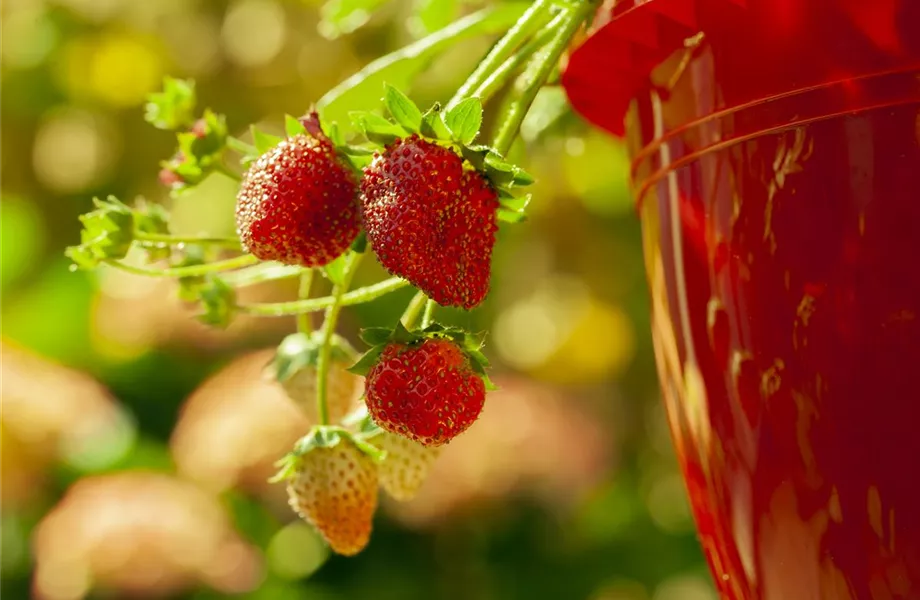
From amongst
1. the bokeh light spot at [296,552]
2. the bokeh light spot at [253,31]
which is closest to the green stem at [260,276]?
the bokeh light spot at [296,552]

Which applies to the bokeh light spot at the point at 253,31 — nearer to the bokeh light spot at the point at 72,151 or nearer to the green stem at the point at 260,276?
the bokeh light spot at the point at 72,151

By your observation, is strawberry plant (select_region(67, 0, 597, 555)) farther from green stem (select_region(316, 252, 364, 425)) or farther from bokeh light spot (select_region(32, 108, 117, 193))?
bokeh light spot (select_region(32, 108, 117, 193))

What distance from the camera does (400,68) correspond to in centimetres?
52

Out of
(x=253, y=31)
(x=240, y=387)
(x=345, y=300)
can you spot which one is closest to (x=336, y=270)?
(x=345, y=300)

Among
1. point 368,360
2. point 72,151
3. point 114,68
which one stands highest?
point 114,68

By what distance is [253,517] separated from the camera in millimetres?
1317

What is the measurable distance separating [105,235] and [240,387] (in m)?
0.74

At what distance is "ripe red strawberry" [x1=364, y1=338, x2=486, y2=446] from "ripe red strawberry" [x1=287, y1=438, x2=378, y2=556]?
7cm

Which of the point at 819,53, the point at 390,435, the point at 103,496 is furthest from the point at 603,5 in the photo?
the point at 103,496

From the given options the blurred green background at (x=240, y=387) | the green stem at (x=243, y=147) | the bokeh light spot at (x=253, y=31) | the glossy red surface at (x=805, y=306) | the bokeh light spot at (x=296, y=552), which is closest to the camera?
the glossy red surface at (x=805, y=306)

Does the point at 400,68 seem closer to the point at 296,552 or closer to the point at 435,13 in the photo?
the point at 435,13

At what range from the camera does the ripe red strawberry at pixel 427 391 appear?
0.36m

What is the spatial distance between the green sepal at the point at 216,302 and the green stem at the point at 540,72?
15 cm

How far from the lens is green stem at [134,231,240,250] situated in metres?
0.43
